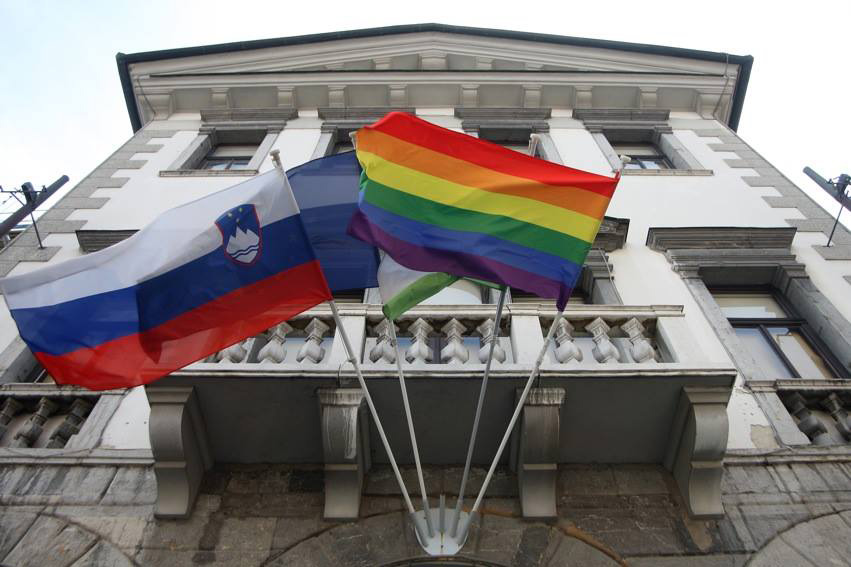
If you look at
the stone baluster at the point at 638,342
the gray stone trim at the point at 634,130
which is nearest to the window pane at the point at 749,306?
the stone baluster at the point at 638,342

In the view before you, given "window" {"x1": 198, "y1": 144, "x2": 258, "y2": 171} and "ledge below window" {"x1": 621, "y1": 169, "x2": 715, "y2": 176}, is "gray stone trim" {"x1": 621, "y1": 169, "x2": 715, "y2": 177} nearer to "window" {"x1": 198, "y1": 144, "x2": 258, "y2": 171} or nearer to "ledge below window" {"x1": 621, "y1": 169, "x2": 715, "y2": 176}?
"ledge below window" {"x1": 621, "y1": 169, "x2": 715, "y2": 176}

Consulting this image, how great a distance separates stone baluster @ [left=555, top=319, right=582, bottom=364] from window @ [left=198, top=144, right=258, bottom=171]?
26.2 ft

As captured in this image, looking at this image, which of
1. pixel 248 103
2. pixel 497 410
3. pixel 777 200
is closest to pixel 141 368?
pixel 497 410

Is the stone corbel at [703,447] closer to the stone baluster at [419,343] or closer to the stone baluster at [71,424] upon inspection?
the stone baluster at [419,343]

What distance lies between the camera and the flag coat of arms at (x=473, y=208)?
14.4 ft

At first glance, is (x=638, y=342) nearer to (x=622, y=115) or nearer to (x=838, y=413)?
(x=838, y=413)

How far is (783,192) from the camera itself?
9.74 m

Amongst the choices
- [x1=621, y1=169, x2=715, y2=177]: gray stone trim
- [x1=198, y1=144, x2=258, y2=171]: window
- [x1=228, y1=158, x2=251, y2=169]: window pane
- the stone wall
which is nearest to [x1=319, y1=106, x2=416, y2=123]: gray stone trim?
[x1=198, y1=144, x2=258, y2=171]: window

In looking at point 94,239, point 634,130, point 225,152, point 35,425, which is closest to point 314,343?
point 35,425

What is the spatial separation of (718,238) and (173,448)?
7.64 metres

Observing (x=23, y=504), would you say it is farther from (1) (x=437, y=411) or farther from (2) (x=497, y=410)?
(2) (x=497, y=410)

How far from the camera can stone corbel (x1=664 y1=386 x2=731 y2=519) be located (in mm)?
4820

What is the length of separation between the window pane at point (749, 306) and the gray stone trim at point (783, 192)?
3.88 feet

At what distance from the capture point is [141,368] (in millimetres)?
4297
